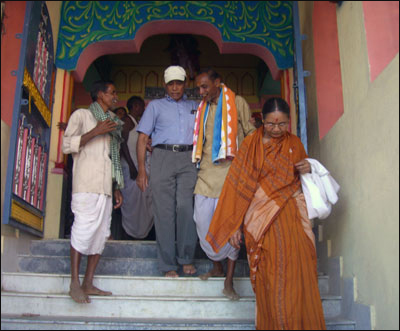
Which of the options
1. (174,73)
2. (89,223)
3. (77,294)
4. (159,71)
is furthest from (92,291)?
(159,71)

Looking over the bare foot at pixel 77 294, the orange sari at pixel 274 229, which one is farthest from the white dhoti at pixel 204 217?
the bare foot at pixel 77 294

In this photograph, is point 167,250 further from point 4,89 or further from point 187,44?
point 187,44

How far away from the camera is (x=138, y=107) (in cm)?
673

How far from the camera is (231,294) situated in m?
3.82

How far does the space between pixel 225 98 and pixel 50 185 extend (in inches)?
99.6

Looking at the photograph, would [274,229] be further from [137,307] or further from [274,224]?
[137,307]

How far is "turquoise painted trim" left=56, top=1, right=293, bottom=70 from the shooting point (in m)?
6.12

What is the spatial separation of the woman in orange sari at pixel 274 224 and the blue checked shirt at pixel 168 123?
100cm

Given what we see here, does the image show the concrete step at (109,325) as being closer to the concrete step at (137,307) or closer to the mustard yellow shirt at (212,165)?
the concrete step at (137,307)

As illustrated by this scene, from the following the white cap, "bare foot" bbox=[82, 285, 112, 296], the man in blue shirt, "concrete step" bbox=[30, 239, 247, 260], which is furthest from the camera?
"concrete step" bbox=[30, 239, 247, 260]

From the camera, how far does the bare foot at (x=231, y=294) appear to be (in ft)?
12.4

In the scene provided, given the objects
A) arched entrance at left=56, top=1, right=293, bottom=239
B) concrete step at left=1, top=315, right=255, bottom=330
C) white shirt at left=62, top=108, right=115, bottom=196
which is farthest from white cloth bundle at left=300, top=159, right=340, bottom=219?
arched entrance at left=56, top=1, right=293, bottom=239

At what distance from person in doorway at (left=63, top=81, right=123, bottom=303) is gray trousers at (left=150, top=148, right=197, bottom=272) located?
0.35 meters

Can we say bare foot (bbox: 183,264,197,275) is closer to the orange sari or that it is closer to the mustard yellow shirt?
the mustard yellow shirt
